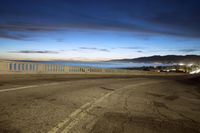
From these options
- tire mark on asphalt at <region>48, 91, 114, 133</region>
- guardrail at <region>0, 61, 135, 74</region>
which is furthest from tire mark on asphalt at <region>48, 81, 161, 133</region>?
guardrail at <region>0, 61, 135, 74</region>

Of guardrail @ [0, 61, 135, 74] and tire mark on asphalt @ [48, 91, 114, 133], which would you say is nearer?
tire mark on asphalt @ [48, 91, 114, 133]

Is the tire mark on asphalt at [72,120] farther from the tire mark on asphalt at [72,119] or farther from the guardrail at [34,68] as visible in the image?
the guardrail at [34,68]

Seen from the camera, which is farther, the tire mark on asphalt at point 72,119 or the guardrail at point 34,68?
the guardrail at point 34,68

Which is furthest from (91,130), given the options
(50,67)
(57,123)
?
(50,67)

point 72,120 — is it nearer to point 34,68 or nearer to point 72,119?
point 72,119

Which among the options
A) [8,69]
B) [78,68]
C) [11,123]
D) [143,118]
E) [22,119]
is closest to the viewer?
[11,123]

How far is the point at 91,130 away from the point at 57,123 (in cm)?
89

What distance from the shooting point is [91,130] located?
426cm

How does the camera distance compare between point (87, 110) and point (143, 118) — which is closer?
point (143, 118)

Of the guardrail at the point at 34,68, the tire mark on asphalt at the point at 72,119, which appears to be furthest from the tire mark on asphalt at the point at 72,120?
the guardrail at the point at 34,68

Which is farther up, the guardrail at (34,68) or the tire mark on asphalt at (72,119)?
the guardrail at (34,68)

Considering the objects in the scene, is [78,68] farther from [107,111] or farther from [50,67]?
[107,111]

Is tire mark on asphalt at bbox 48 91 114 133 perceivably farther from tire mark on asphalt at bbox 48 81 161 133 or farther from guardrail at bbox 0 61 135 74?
guardrail at bbox 0 61 135 74

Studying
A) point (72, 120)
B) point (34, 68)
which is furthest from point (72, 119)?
point (34, 68)
